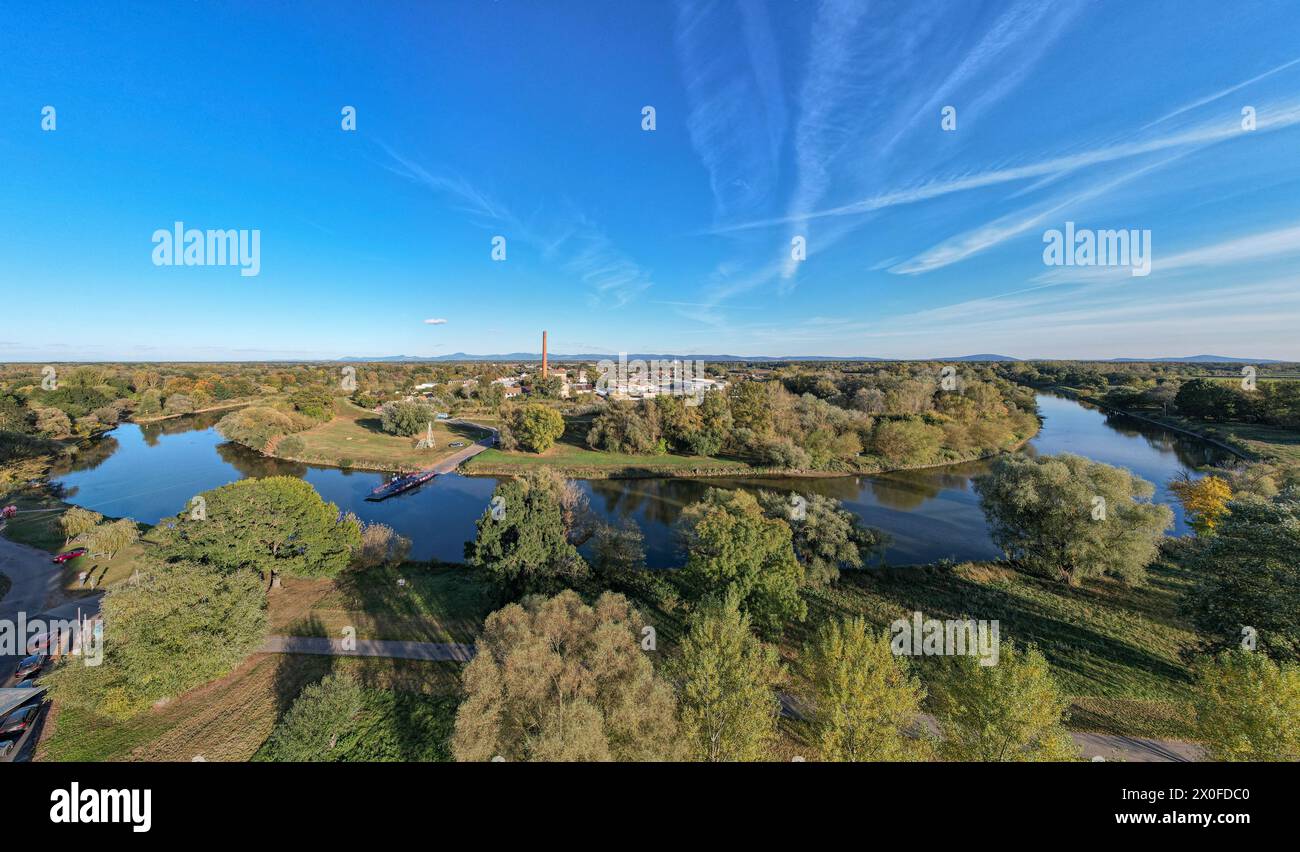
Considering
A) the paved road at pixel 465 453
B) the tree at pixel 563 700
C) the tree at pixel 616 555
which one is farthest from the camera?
the paved road at pixel 465 453

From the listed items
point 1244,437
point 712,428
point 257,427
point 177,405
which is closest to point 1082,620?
point 712,428

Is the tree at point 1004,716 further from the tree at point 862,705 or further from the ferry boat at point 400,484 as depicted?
the ferry boat at point 400,484

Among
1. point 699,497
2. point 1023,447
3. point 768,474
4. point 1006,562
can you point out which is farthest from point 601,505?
point 1023,447

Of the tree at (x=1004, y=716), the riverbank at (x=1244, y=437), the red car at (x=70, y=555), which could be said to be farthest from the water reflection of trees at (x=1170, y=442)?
the red car at (x=70, y=555)

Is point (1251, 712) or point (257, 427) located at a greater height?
point (257, 427)

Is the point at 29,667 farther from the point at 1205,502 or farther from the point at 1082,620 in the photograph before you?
the point at 1205,502

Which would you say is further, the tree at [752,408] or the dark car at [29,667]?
the tree at [752,408]
